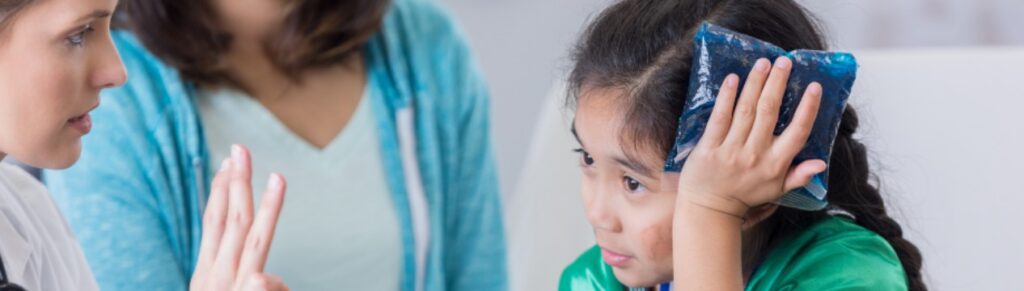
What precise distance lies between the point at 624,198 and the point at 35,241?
1.58 feet

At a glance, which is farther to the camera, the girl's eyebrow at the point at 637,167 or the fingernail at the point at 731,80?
the girl's eyebrow at the point at 637,167

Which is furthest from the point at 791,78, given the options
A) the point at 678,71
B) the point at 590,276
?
the point at 590,276

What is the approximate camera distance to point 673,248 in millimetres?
931

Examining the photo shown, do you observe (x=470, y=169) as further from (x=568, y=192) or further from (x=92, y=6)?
(x=92, y=6)

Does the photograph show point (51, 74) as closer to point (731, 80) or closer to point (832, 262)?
point (731, 80)

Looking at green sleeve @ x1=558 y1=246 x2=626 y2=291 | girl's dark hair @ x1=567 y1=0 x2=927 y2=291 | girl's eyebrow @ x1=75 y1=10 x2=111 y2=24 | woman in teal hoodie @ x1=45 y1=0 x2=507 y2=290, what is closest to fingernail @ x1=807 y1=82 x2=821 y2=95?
girl's dark hair @ x1=567 y1=0 x2=927 y2=291

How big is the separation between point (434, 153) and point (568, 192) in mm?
216

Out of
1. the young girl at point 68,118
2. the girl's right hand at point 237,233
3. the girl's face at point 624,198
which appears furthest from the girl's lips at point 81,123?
the girl's face at point 624,198

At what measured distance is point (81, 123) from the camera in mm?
960

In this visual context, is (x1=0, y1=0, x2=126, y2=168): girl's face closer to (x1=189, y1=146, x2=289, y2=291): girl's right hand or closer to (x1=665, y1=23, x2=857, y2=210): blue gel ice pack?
(x1=189, y1=146, x2=289, y2=291): girl's right hand

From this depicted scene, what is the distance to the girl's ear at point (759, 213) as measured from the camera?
1001 millimetres

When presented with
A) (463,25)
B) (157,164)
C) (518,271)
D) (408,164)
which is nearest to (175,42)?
(157,164)

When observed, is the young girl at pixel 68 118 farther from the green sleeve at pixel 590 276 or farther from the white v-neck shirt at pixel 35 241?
the green sleeve at pixel 590 276

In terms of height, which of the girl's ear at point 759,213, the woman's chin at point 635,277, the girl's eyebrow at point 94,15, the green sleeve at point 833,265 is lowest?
the green sleeve at point 833,265
